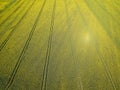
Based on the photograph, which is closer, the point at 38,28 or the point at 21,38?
the point at 21,38

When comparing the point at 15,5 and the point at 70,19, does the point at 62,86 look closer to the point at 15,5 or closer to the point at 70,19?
the point at 70,19

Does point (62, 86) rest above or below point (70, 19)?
below

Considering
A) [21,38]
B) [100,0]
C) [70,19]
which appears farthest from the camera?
[100,0]

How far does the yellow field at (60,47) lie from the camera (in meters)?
3.29

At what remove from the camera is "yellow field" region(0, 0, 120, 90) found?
3291mm

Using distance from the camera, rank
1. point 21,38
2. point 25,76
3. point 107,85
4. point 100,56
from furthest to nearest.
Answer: point 21,38, point 100,56, point 25,76, point 107,85

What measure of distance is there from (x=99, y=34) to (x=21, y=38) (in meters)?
2.33

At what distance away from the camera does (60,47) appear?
4.27 m

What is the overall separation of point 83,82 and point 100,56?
3.28 ft

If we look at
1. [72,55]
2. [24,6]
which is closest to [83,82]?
[72,55]

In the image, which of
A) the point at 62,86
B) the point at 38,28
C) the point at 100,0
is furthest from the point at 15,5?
the point at 62,86

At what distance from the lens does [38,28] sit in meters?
5.16

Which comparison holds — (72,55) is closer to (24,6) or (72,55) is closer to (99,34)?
(99,34)

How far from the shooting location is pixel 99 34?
4.83m
